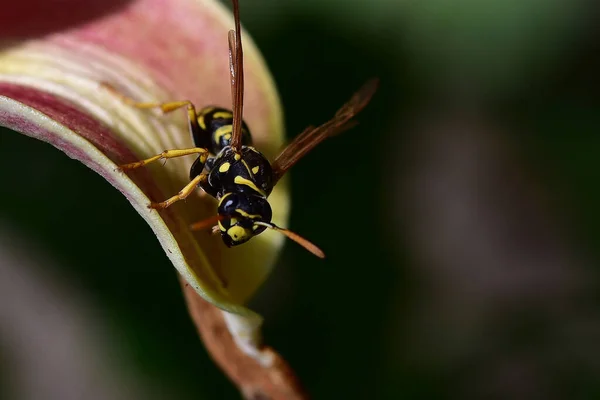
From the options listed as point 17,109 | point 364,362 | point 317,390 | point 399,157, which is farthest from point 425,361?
point 17,109

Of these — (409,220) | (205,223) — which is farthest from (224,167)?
(409,220)

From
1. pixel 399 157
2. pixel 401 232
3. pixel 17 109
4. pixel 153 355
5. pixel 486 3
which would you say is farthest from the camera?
pixel 399 157

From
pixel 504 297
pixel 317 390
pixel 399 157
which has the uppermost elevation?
pixel 399 157

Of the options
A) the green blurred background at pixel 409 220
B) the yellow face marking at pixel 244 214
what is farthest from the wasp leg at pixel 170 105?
the green blurred background at pixel 409 220

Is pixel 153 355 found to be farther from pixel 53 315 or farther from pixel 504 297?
pixel 504 297

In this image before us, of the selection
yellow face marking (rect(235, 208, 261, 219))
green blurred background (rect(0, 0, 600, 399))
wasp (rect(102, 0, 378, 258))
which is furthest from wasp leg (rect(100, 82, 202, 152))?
green blurred background (rect(0, 0, 600, 399))

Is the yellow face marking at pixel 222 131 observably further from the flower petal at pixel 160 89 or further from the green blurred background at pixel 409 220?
the green blurred background at pixel 409 220
